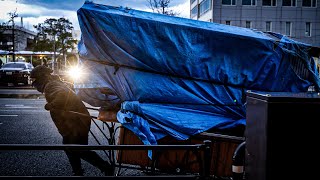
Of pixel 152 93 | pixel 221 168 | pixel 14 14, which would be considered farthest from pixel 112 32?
pixel 14 14

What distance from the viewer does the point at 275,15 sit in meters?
41.8

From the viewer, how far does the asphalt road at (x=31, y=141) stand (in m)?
5.36

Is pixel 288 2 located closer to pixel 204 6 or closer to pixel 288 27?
pixel 288 27

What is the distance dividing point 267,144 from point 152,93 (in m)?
2.11

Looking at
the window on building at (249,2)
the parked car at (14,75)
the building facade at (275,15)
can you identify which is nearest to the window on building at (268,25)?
the building facade at (275,15)

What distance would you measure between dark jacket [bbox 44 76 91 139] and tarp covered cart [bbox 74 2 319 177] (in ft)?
0.63

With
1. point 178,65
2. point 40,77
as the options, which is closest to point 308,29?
point 178,65

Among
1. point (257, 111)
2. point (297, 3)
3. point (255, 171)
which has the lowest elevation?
point (255, 171)

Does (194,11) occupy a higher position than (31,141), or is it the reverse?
(194,11)

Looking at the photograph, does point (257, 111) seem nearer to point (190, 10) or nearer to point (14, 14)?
point (14, 14)

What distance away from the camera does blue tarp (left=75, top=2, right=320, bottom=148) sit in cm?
425

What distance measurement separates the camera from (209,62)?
172 inches

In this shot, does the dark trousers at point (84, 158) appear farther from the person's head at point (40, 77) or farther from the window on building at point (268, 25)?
the window on building at point (268, 25)

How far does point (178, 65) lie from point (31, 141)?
4.77 m
